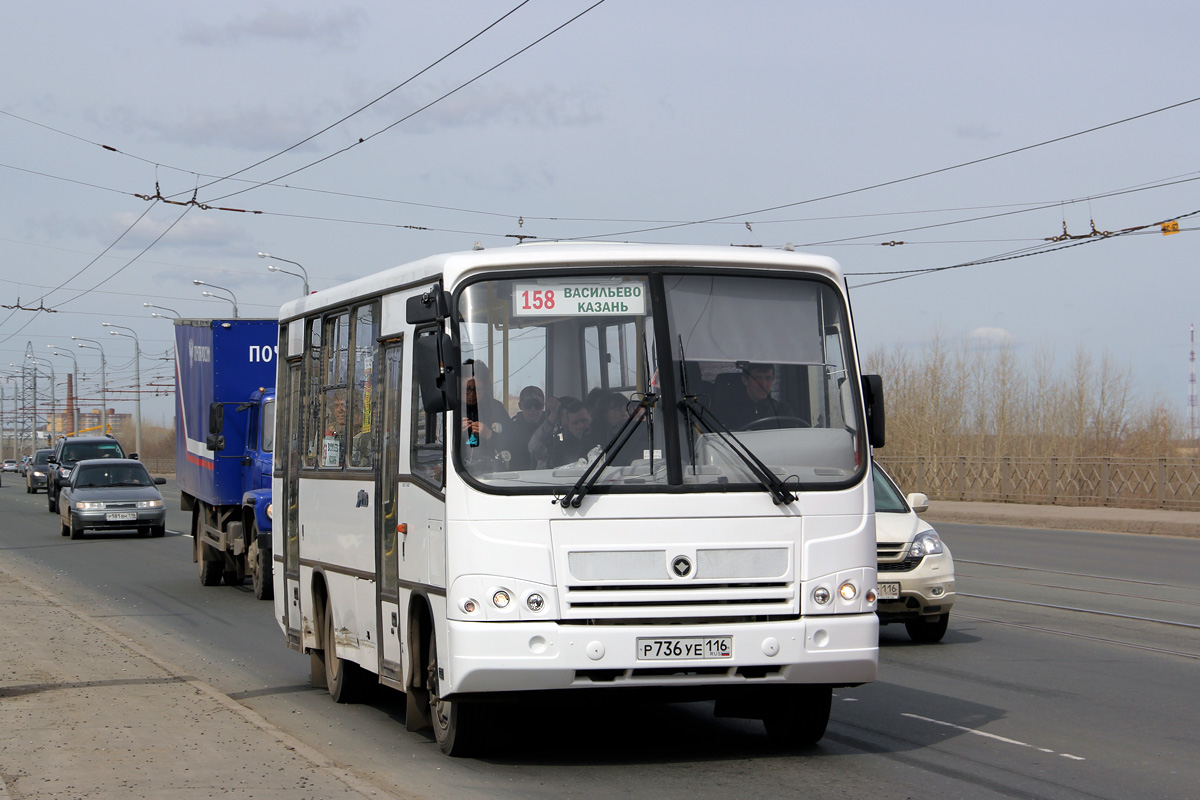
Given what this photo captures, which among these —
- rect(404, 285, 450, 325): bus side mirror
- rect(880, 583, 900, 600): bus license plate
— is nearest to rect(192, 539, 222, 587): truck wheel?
rect(880, 583, 900, 600): bus license plate

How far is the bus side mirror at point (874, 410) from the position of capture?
25.1 ft

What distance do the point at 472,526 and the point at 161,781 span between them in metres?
1.88

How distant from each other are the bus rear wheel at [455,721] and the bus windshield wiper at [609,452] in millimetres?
1118

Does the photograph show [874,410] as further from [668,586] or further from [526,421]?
[526,421]

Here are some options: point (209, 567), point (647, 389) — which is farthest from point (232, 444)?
point (647, 389)

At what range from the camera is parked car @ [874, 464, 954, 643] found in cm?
1204

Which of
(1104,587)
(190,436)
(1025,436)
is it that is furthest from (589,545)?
(1025,436)

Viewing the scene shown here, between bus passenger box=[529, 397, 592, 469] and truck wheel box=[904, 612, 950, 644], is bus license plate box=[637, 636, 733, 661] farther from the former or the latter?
truck wheel box=[904, 612, 950, 644]

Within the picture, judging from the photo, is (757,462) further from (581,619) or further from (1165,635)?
(1165,635)

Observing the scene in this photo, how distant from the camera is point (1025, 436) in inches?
1842

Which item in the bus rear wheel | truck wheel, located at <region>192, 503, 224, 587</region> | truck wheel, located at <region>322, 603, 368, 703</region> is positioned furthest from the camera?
truck wheel, located at <region>192, 503, 224, 587</region>

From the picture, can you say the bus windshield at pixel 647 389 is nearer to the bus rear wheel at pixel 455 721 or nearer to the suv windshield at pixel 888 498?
the bus rear wheel at pixel 455 721

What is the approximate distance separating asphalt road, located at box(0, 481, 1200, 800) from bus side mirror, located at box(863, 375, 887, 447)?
172cm

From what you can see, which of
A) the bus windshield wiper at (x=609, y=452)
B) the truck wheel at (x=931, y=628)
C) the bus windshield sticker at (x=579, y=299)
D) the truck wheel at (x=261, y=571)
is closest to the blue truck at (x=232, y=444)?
the truck wheel at (x=261, y=571)
